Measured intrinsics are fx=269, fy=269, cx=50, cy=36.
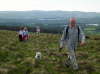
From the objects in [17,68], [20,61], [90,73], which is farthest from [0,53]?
[90,73]

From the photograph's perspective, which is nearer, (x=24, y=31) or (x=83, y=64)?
(x=83, y=64)

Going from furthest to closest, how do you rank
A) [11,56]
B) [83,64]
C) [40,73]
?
1. [11,56]
2. [83,64]
3. [40,73]

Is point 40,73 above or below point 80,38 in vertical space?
below

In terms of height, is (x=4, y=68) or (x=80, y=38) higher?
(x=80, y=38)

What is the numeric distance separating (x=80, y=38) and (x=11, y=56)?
5.44 metres

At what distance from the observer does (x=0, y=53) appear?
15977 mm

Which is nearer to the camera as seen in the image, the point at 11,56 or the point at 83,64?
the point at 83,64

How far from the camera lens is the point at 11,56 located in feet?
51.5

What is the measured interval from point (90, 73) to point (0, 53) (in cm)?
649

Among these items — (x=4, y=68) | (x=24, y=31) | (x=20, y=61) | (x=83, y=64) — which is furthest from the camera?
(x=24, y=31)

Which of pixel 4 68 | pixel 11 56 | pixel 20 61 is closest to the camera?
pixel 4 68

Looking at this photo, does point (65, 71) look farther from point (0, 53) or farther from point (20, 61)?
point (0, 53)

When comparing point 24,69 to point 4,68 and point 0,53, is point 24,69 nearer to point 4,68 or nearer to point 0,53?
point 4,68

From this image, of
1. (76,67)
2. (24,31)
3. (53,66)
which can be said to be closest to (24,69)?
(53,66)
